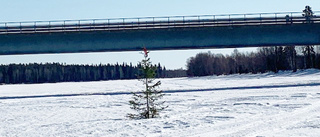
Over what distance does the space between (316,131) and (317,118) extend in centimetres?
286

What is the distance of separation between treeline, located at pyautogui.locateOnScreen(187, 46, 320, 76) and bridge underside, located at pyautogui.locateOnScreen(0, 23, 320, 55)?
32.6m

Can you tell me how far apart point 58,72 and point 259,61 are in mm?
93858

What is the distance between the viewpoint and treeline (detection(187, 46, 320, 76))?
88.7 meters

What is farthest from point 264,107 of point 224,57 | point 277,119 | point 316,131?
point 224,57

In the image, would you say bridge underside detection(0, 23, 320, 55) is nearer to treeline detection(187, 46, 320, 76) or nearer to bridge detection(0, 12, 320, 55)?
bridge detection(0, 12, 320, 55)

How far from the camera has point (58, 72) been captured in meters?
176

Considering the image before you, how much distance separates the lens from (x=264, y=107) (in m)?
19.3

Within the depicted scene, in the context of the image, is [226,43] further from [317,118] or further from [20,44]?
[317,118]

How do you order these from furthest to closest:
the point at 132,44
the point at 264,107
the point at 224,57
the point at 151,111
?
1. the point at 224,57
2. the point at 132,44
3. the point at 264,107
4. the point at 151,111

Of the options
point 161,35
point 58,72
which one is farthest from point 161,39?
point 58,72

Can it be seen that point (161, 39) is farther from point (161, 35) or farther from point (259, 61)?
point (259, 61)

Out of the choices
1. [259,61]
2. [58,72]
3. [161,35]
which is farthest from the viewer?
[58,72]

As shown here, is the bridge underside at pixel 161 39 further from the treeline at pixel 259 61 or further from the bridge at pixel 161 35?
the treeline at pixel 259 61

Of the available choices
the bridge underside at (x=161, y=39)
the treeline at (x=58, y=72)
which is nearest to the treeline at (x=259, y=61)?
the treeline at (x=58, y=72)
